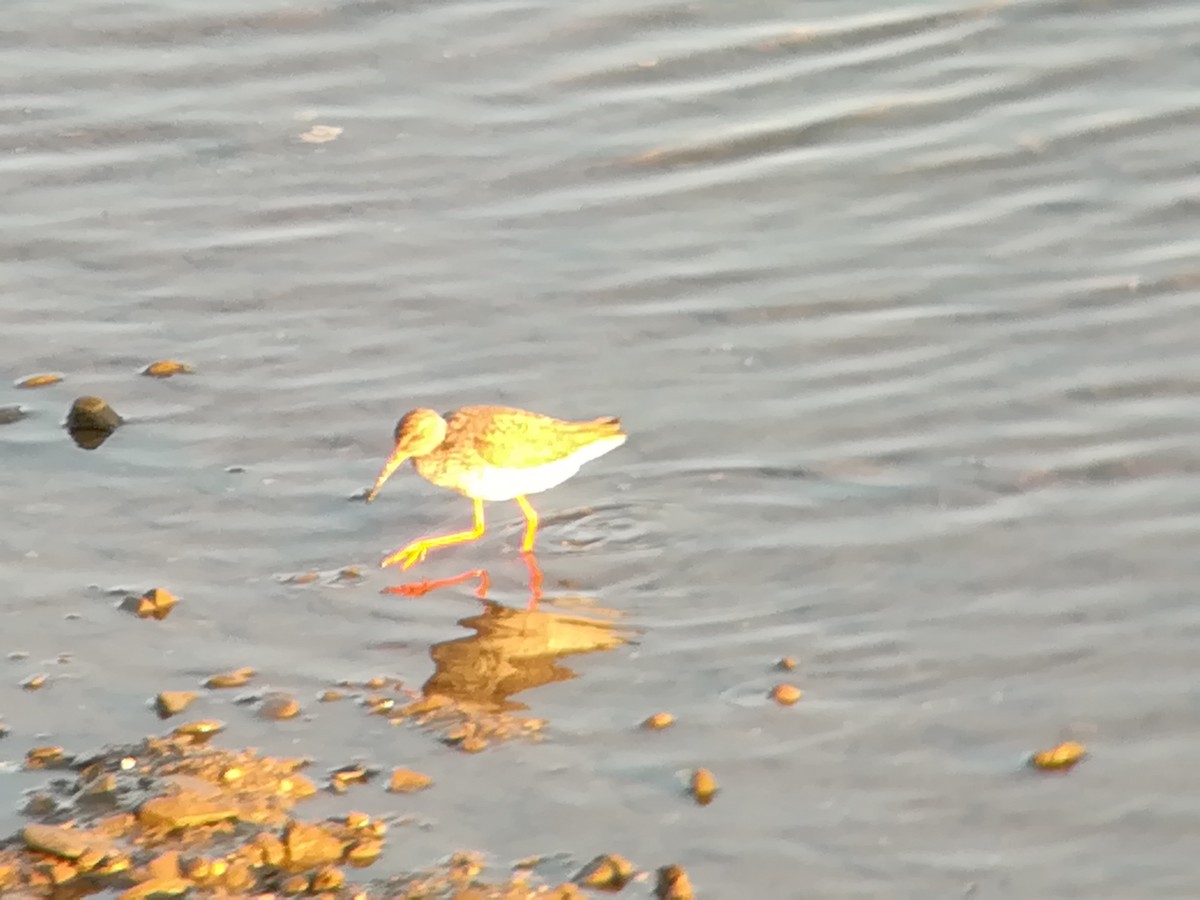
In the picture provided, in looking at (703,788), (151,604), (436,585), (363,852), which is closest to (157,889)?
(363,852)

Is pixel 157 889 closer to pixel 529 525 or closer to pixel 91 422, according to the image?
pixel 529 525

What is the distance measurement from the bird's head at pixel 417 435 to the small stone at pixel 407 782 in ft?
7.32

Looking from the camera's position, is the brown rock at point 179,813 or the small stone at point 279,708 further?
the small stone at point 279,708

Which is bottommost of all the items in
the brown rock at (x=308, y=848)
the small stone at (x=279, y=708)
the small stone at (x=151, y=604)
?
the brown rock at (x=308, y=848)

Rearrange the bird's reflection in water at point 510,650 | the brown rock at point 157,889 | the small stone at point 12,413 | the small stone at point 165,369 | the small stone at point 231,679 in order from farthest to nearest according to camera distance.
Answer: the small stone at point 165,369, the small stone at point 12,413, the bird's reflection in water at point 510,650, the small stone at point 231,679, the brown rock at point 157,889

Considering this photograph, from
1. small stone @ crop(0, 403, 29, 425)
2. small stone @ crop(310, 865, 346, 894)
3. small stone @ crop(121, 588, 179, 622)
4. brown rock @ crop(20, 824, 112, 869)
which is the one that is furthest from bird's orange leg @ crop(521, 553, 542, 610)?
small stone @ crop(0, 403, 29, 425)

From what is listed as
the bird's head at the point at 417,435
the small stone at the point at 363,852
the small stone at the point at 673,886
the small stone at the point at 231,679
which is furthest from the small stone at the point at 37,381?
the small stone at the point at 673,886

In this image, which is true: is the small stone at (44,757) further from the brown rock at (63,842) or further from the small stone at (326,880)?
the small stone at (326,880)

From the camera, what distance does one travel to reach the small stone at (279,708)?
7840 millimetres

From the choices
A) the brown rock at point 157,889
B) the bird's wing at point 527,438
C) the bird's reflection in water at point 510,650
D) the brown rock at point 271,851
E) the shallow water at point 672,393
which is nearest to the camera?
the brown rock at point 157,889

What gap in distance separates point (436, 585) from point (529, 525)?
0.63 meters

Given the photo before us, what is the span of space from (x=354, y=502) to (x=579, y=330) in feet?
6.08

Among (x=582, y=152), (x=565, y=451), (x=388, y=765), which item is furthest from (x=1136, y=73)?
(x=388, y=765)

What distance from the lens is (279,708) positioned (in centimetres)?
787
